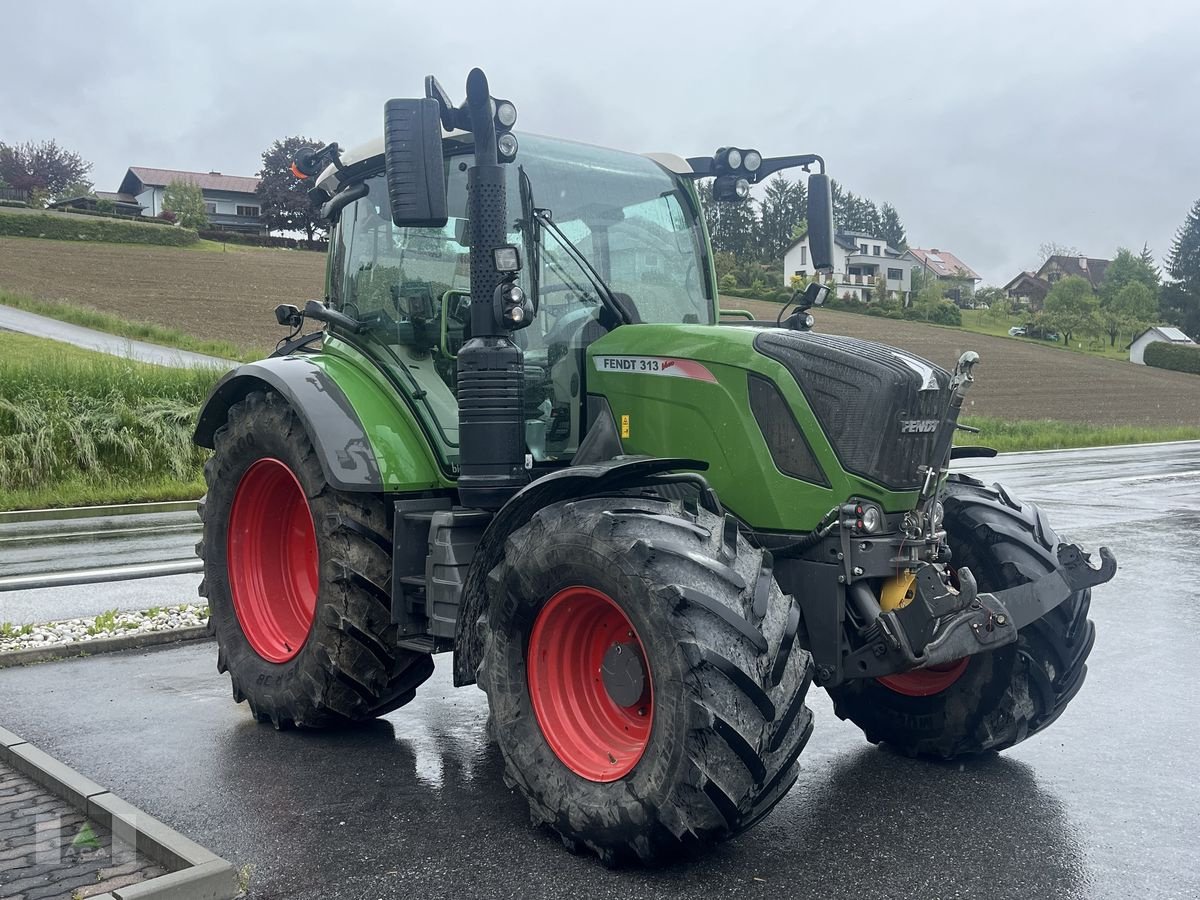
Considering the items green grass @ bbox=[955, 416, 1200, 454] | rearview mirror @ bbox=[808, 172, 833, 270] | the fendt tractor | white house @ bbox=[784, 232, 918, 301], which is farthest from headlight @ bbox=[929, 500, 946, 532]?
white house @ bbox=[784, 232, 918, 301]

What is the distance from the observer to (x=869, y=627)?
4.26m

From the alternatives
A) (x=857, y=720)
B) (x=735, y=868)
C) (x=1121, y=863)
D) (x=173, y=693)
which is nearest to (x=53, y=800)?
(x=173, y=693)

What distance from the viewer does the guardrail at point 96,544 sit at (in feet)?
31.4

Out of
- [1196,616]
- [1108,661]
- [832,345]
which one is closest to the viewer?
[832,345]

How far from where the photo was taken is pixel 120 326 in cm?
3531

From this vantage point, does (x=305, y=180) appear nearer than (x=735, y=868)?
No

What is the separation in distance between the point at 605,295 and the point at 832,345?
3.85 feet

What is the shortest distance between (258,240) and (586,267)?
74.7 m

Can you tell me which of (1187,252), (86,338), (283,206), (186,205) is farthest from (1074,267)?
(86,338)

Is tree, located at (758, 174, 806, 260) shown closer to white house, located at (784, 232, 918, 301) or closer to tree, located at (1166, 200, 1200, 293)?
white house, located at (784, 232, 918, 301)

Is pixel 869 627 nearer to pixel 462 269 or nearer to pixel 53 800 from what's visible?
pixel 462 269

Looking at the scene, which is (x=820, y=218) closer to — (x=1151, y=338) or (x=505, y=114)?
(x=505, y=114)

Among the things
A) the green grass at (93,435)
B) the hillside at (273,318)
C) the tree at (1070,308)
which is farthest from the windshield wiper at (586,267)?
the tree at (1070,308)

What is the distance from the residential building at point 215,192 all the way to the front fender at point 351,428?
101m
